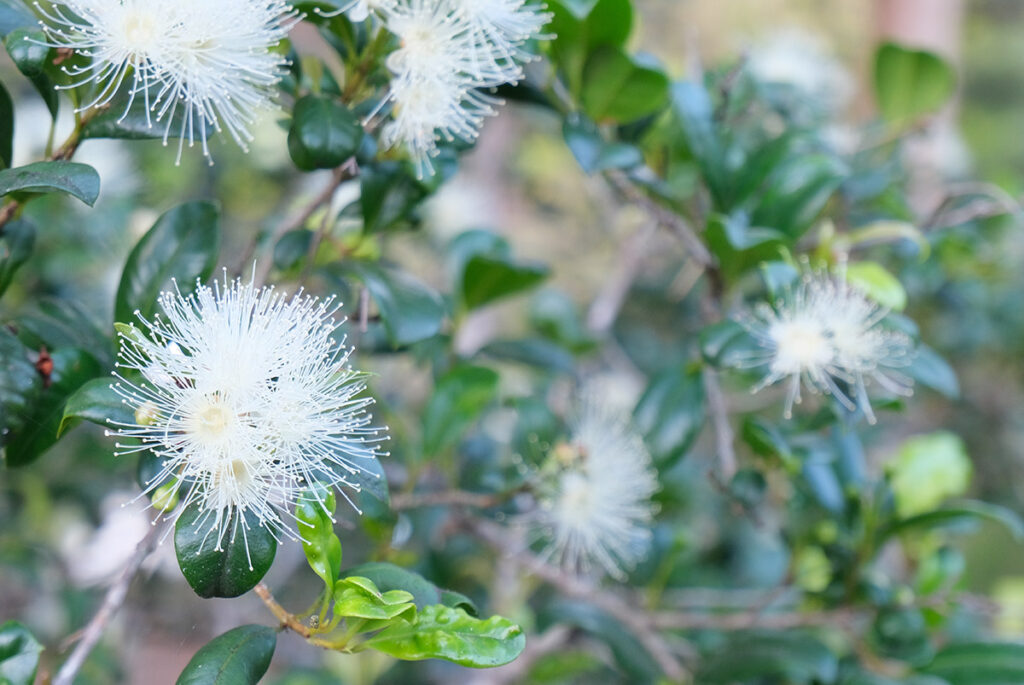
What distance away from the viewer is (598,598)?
3.70 ft

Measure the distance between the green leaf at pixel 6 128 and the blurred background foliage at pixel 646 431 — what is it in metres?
0.16

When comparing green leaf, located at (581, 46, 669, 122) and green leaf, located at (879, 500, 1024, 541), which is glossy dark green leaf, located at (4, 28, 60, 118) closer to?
green leaf, located at (581, 46, 669, 122)

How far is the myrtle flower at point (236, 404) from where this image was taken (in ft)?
2.18

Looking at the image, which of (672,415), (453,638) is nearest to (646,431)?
(672,415)

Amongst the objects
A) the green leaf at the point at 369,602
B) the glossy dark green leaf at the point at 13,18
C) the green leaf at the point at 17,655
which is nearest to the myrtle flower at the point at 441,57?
the glossy dark green leaf at the point at 13,18

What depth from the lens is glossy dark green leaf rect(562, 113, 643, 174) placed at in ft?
3.01

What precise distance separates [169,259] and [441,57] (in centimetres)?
32

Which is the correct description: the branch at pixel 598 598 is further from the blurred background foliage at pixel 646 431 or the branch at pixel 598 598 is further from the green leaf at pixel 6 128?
the green leaf at pixel 6 128

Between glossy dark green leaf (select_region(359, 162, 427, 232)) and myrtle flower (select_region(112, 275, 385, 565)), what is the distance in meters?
0.23

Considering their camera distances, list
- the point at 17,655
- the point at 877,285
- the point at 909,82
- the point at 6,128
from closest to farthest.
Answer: the point at 17,655, the point at 6,128, the point at 877,285, the point at 909,82

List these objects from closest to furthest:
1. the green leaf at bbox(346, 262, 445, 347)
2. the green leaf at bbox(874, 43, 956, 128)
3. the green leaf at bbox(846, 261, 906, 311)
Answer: the green leaf at bbox(346, 262, 445, 347) → the green leaf at bbox(846, 261, 906, 311) → the green leaf at bbox(874, 43, 956, 128)

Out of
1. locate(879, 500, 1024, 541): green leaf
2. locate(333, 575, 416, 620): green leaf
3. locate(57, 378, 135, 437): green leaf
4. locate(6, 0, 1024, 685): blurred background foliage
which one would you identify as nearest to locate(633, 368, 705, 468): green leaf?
locate(6, 0, 1024, 685): blurred background foliage

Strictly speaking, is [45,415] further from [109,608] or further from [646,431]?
[646,431]

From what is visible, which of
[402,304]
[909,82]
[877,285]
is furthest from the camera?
[909,82]
